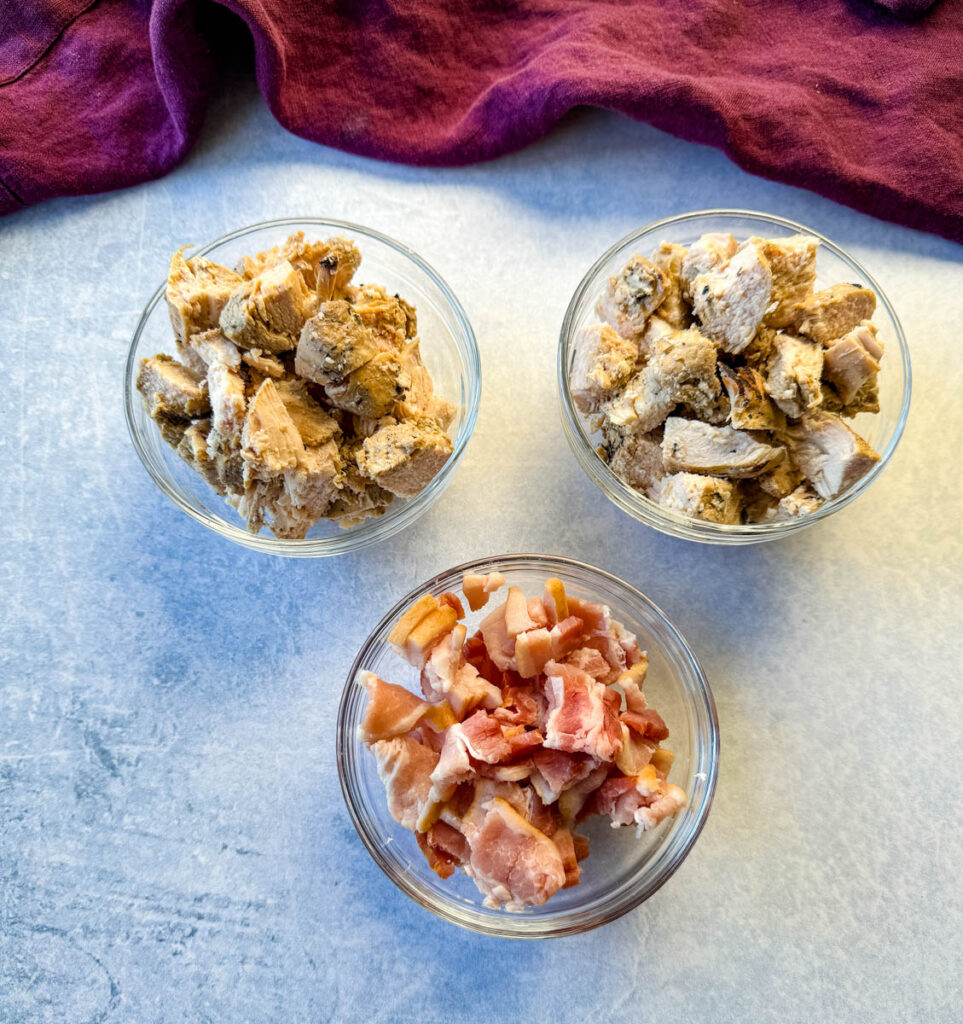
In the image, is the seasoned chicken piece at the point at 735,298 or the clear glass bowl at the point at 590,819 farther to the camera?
the clear glass bowl at the point at 590,819

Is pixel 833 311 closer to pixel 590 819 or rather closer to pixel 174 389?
pixel 590 819

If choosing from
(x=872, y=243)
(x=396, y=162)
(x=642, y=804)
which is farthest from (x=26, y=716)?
(x=872, y=243)

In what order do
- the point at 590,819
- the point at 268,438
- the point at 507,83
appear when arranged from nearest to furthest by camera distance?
the point at 268,438 → the point at 590,819 → the point at 507,83

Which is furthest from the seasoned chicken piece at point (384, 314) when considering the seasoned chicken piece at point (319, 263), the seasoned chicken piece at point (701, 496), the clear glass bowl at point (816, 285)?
the seasoned chicken piece at point (701, 496)

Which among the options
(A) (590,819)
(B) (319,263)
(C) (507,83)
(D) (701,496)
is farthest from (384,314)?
(A) (590,819)

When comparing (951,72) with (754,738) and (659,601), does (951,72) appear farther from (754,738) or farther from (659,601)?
(754,738)

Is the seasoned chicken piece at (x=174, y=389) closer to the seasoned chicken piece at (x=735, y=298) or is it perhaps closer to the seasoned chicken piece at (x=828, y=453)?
the seasoned chicken piece at (x=735, y=298)
